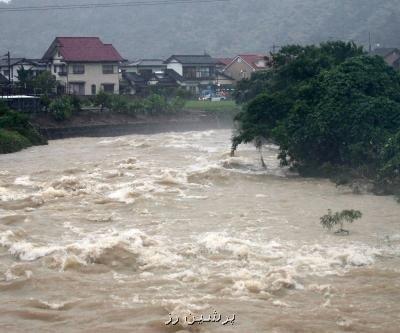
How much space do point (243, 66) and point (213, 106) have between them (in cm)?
1396

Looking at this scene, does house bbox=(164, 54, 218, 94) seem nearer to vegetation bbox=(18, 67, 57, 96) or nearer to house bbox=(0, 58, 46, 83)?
house bbox=(0, 58, 46, 83)

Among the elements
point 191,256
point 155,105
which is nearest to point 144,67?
point 155,105

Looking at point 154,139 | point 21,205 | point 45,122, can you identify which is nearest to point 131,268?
point 21,205

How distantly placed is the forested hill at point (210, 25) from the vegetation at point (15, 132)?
160 ft

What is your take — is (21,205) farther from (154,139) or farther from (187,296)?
(154,139)

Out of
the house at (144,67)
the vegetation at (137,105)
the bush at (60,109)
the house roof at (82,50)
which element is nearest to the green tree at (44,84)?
the vegetation at (137,105)

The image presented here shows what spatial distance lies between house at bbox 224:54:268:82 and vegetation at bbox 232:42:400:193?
30.9 metres

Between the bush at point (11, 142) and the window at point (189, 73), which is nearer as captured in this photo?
the bush at point (11, 142)

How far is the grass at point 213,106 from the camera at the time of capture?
3888cm

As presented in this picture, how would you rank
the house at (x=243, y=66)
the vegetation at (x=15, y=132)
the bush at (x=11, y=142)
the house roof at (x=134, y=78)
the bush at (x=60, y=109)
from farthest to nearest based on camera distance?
1. the house at (x=243, y=66)
2. the house roof at (x=134, y=78)
3. the bush at (x=60, y=109)
4. the vegetation at (x=15, y=132)
5. the bush at (x=11, y=142)

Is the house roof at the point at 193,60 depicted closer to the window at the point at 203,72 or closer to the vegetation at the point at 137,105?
the window at the point at 203,72

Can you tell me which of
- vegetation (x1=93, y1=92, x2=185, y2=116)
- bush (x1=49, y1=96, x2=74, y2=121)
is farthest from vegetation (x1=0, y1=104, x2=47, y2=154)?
vegetation (x1=93, y1=92, x2=185, y2=116)

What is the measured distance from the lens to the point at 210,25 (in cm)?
8762

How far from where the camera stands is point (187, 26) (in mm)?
88250
